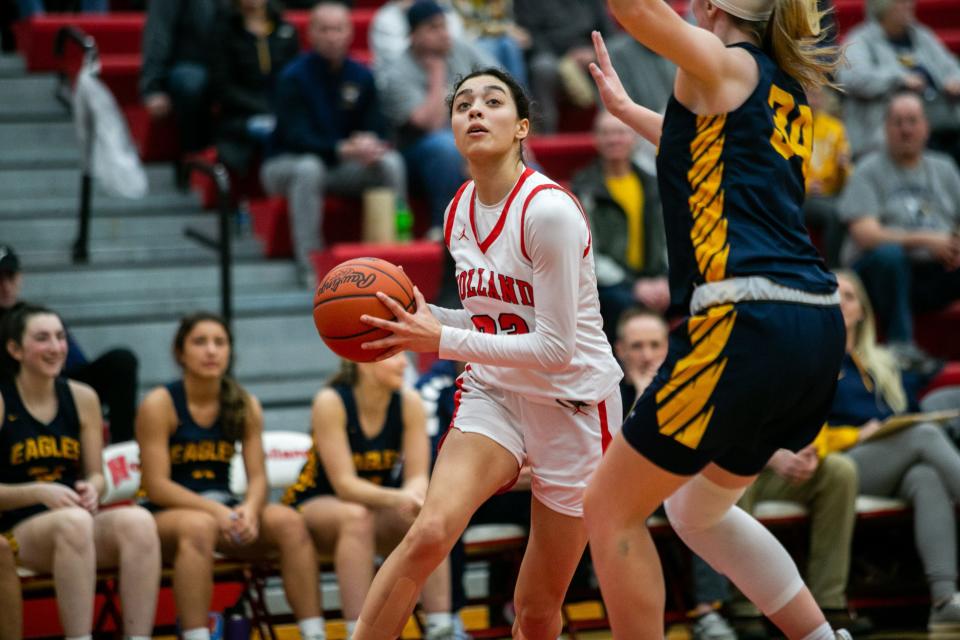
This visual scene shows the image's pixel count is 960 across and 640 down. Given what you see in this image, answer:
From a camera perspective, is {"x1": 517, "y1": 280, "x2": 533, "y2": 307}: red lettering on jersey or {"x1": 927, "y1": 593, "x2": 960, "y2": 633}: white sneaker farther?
{"x1": 927, "y1": 593, "x2": 960, "y2": 633}: white sneaker

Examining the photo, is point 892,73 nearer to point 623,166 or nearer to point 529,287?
point 623,166

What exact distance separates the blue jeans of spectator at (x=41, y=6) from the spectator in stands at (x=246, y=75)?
1.61 m

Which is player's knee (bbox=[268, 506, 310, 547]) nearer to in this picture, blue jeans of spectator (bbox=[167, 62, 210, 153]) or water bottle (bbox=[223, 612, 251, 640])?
water bottle (bbox=[223, 612, 251, 640])

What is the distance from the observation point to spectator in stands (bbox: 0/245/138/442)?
5.82 metres

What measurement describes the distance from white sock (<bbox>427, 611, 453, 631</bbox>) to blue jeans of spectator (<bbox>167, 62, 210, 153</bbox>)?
13.0 feet

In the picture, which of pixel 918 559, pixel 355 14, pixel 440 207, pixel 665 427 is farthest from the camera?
pixel 355 14

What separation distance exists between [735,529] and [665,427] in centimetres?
60

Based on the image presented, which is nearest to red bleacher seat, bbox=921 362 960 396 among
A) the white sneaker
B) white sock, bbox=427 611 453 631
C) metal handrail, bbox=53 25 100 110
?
the white sneaker

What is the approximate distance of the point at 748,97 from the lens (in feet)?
10.5

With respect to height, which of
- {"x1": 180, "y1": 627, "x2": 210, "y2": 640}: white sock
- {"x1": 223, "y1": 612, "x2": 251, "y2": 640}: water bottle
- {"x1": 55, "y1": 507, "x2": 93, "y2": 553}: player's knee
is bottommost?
{"x1": 223, "y1": 612, "x2": 251, "y2": 640}: water bottle

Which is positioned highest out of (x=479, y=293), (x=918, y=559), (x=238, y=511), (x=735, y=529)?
(x=479, y=293)

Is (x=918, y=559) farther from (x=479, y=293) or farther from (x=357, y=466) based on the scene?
(x=479, y=293)

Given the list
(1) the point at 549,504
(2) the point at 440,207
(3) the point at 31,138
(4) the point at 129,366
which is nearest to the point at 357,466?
(4) the point at 129,366

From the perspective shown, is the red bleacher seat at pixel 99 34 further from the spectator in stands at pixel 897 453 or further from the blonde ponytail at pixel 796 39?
the blonde ponytail at pixel 796 39
